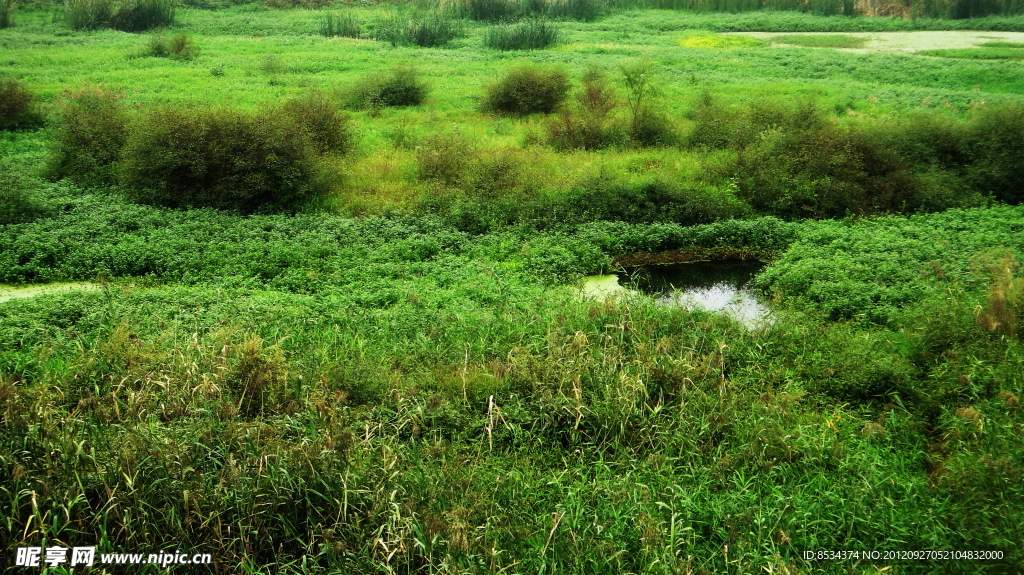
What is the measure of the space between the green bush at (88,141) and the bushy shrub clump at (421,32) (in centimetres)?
1526

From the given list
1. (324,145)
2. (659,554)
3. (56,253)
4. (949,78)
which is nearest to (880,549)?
(659,554)

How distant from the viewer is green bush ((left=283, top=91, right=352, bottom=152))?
1623 cm

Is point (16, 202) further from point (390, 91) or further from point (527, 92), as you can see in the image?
point (527, 92)

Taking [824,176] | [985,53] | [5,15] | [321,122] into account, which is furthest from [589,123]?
[5,15]

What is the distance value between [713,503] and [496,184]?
970cm

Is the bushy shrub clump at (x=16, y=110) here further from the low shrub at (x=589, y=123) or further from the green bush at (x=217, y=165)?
the low shrub at (x=589, y=123)

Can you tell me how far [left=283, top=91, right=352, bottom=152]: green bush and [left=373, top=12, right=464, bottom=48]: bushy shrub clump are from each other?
13743 millimetres

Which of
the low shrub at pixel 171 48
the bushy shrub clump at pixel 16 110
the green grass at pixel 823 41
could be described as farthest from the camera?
the green grass at pixel 823 41

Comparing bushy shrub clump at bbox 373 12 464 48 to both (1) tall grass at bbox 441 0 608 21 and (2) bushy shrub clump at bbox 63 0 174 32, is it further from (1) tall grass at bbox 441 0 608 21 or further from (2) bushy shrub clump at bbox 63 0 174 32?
(2) bushy shrub clump at bbox 63 0 174 32

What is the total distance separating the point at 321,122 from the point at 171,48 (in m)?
13.5

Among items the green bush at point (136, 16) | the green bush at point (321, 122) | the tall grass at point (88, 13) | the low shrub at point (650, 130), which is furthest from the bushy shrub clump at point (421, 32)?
the low shrub at point (650, 130)

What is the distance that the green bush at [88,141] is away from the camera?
14.8m

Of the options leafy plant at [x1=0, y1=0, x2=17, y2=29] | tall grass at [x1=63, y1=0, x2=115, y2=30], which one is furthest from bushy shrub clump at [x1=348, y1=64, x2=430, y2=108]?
leafy plant at [x1=0, y1=0, x2=17, y2=29]

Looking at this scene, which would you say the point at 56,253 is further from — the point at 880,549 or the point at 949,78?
the point at 949,78
